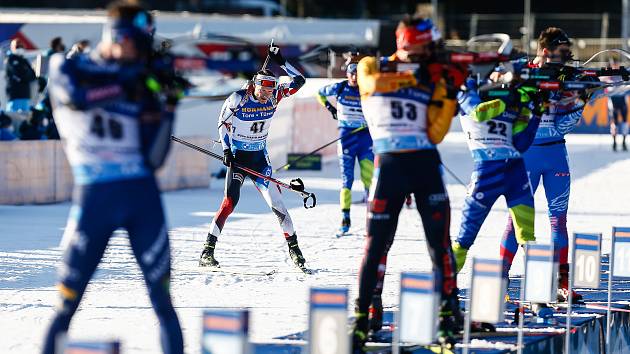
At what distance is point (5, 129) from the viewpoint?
18.4 meters

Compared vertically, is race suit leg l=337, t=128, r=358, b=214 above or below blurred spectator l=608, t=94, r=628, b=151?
below

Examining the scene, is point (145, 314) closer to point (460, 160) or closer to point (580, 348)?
point (580, 348)

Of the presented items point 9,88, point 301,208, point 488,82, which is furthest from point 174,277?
point 9,88

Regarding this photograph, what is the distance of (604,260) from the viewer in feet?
38.4

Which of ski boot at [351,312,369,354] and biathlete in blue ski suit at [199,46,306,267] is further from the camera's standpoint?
→ biathlete in blue ski suit at [199,46,306,267]

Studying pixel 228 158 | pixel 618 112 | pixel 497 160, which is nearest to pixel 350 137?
pixel 228 158

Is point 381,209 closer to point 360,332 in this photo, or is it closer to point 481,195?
point 360,332

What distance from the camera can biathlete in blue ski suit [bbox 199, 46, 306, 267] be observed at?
10961 mm

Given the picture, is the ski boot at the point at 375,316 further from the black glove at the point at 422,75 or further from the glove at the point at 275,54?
the glove at the point at 275,54

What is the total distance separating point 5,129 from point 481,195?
11338 mm

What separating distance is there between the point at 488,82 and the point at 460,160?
16.0m

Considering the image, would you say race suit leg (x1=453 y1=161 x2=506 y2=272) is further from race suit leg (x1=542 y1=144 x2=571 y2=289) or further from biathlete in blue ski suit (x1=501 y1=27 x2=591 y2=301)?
race suit leg (x1=542 y1=144 x2=571 y2=289)

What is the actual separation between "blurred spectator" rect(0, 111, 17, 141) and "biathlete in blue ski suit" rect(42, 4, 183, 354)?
41.3 ft

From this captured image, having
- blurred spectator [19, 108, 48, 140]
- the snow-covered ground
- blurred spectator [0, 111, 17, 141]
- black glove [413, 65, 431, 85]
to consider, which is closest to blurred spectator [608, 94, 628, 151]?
the snow-covered ground
